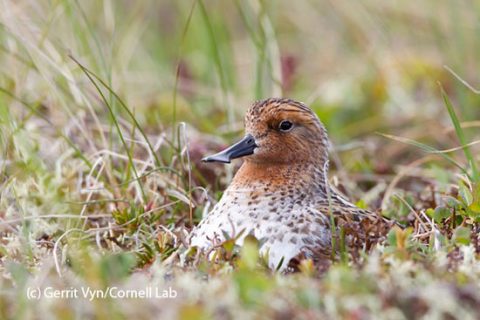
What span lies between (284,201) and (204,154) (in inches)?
58.4

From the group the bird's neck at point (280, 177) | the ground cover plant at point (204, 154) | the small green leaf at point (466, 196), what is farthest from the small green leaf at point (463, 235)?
the bird's neck at point (280, 177)

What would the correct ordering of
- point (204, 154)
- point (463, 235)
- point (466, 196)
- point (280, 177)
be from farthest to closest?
point (204, 154)
point (280, 177)
point (466, 196)
point (463, 235)

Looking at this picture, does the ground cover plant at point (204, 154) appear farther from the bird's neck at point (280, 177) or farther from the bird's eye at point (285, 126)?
the bird's eye at point (285, 126)

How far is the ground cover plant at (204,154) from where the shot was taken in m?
3.16

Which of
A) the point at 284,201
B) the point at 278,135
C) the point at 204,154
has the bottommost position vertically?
the point at 204,154

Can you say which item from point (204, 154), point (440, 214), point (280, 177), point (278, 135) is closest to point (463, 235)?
point (440, 214)

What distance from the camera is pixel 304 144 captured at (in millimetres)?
4730

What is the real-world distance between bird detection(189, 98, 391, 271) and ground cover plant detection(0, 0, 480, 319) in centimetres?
A: 14

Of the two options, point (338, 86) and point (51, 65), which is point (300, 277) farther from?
point (338, 86)

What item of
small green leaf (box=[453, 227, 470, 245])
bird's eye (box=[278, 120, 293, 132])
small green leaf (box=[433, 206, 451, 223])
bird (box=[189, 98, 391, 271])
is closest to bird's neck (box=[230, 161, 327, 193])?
bird (box=[189, 98, 391, 271])

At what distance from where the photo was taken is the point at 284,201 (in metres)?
4.39

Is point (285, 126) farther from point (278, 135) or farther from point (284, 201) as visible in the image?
point (284, 201)

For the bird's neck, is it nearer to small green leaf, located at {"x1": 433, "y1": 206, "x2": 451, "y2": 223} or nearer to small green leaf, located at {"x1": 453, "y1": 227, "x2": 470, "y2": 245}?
small green leaf, located at {"x1": 433, "y1": 206, "x2": 451, "y2": 223}

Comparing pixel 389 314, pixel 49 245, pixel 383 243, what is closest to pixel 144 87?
pixel 49 245
